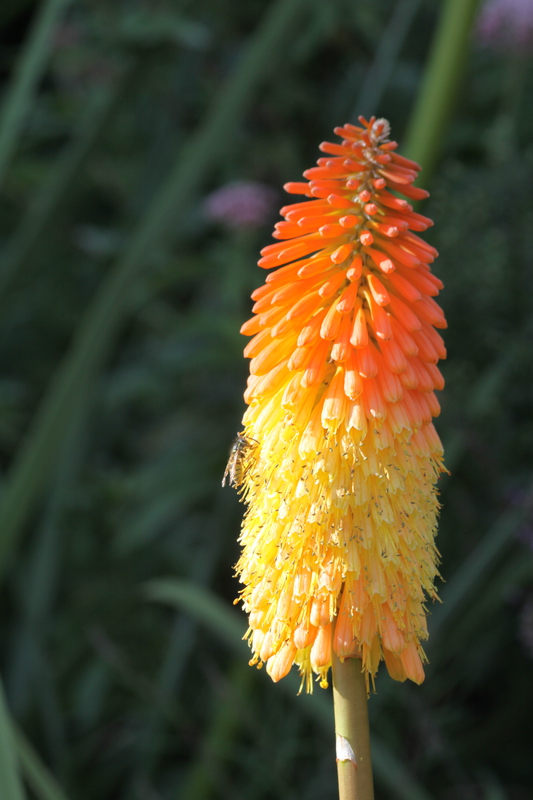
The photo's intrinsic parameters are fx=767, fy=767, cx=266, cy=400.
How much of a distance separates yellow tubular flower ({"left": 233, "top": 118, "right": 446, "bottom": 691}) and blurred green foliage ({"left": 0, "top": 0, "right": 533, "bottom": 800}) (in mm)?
752

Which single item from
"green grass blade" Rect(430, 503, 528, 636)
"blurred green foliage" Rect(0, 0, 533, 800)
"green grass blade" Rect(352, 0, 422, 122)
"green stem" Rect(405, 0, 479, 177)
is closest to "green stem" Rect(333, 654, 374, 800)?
"blurred green foliage" Rect(0, 0, 533, 800)

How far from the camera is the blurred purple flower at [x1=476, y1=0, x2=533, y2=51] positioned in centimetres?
362

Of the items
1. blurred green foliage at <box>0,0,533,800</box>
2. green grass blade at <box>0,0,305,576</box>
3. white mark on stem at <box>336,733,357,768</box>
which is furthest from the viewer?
blurred green foliage at <box>0,0,533,800</box>

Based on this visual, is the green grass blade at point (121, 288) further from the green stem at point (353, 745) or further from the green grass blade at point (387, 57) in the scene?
the green stem at point (353, 745)

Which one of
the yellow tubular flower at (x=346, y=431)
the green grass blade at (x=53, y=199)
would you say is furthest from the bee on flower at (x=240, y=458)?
the green grass blade at (x=53, y=199)

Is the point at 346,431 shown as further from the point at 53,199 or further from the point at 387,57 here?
the point at 387,57

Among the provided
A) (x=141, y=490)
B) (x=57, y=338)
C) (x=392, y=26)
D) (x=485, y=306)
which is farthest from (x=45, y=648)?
(x=392, y=26)

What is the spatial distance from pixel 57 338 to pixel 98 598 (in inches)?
73.9

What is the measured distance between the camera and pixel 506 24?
3.72m

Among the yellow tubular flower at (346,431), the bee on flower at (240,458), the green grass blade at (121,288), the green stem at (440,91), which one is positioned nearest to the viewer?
the yellow tubular flower at (346,431)

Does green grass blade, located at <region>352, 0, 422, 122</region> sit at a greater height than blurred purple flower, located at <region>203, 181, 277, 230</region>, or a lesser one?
greater

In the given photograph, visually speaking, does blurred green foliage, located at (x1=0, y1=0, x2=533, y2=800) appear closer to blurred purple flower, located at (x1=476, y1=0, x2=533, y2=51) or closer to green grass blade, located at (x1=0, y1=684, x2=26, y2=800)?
blurred purple flower, located at (x1=476, y1=0, x2=533, y2=51)

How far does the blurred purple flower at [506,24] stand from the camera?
362 cm

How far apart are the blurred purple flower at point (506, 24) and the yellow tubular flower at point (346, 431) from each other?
2.91 metres
